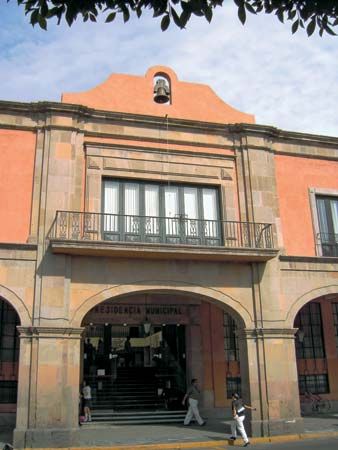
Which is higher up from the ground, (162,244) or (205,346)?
(162,244)

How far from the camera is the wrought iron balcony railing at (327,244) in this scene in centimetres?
1584

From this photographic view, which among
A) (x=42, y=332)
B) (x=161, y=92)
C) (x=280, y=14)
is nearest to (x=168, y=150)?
(x=161, y=92)

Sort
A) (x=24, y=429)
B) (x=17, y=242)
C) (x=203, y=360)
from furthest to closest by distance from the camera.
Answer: (x=203, y=360), (x=17, y=242), (x=24, y=429)

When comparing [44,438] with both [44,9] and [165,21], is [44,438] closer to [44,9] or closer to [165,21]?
[44,9]

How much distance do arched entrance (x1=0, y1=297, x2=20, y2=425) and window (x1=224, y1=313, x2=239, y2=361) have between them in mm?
6872

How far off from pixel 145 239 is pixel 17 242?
348 cm

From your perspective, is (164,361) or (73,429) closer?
(73,429)

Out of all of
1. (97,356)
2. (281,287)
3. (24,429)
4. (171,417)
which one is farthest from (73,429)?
(281,287)

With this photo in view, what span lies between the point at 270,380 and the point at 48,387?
19.3 ft

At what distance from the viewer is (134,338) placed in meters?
19.3

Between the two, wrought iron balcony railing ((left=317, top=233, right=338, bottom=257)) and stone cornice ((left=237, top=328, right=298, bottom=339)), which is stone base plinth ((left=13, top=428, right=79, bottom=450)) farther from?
wrought iron balcony railing ((left=317, top=233, right=338, bottom=257))

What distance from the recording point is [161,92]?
51.9 ft

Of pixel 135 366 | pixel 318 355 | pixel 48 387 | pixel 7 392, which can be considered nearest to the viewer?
pixel 48 387

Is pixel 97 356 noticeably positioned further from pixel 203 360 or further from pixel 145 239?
pixel 145 239
